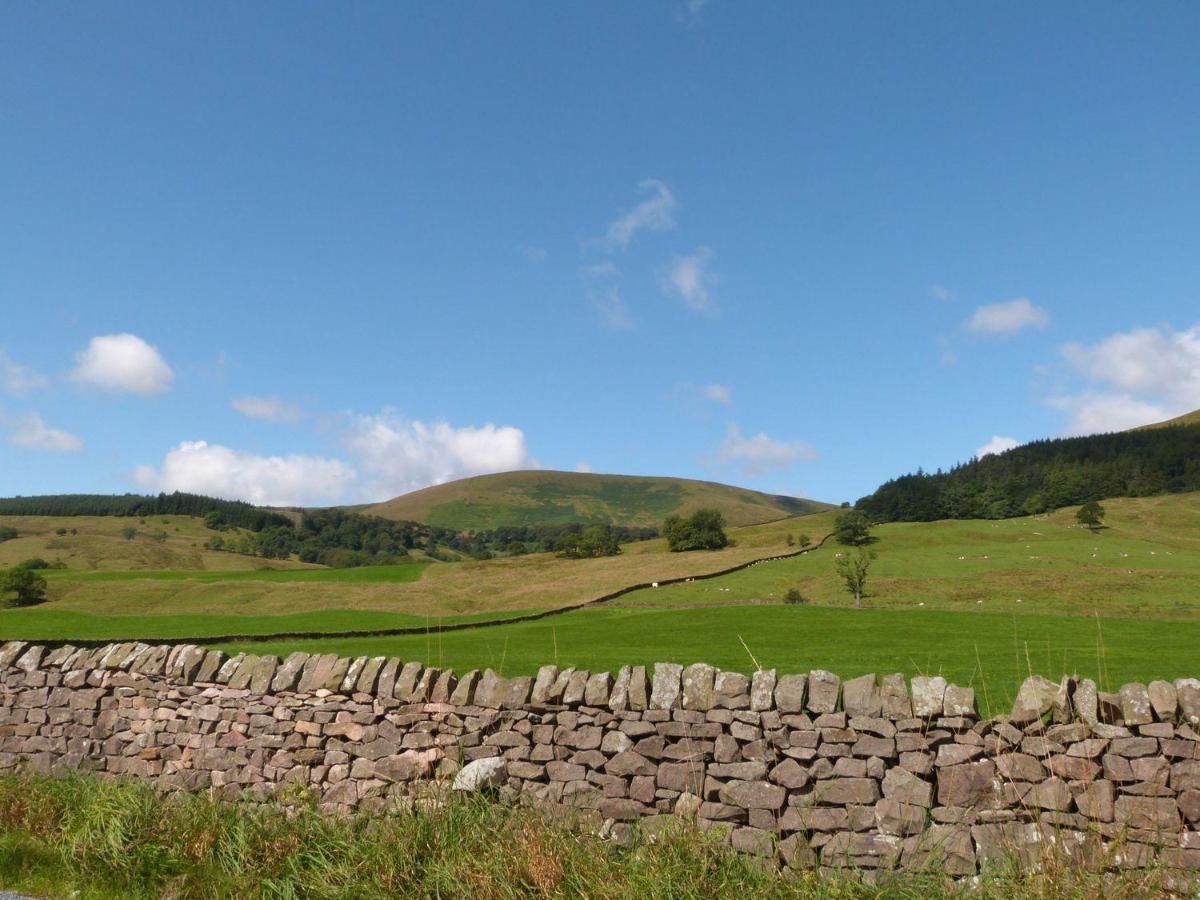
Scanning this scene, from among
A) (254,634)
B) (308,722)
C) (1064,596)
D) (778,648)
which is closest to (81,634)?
(254,634)

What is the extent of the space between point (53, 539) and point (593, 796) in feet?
455

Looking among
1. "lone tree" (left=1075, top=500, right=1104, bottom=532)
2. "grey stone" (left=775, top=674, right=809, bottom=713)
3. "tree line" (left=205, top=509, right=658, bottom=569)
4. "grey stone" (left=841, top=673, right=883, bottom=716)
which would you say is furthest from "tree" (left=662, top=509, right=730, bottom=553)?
"grey stone" (left=841, top=673, right=883, bottom=716)

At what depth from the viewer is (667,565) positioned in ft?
219

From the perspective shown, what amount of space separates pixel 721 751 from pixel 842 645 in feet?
58.3

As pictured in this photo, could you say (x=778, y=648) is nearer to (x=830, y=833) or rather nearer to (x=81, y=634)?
(x=830, y=833)

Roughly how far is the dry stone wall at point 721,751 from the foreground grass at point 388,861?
21.4 inches

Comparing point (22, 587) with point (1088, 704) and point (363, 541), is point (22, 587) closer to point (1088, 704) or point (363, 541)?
point (1088, 704)

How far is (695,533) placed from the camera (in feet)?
279

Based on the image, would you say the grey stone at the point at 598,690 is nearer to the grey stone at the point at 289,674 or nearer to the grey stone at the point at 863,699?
the grey stone at the point at 863,699

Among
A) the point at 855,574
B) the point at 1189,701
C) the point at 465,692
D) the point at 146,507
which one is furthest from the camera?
the point at 146,507

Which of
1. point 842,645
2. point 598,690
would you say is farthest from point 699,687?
point 842,645

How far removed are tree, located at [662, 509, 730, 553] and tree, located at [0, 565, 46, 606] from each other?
5739 centimetres

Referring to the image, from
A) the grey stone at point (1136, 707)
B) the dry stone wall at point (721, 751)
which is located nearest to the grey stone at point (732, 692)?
the dry stone wall at point (721, 751)

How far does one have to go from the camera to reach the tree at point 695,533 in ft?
276
